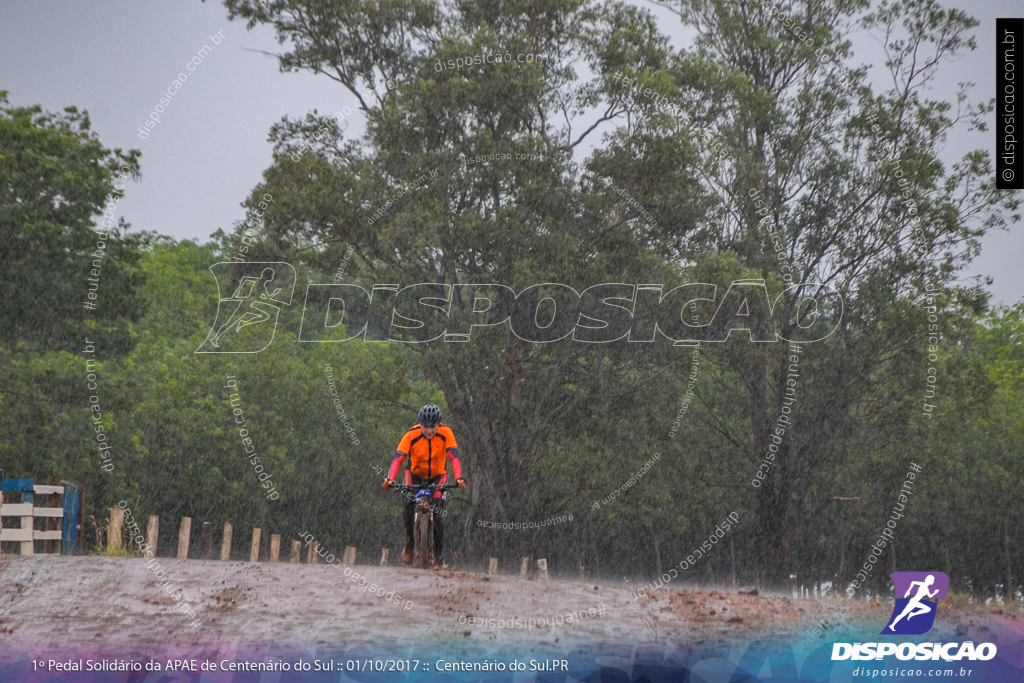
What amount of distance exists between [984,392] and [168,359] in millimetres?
29637

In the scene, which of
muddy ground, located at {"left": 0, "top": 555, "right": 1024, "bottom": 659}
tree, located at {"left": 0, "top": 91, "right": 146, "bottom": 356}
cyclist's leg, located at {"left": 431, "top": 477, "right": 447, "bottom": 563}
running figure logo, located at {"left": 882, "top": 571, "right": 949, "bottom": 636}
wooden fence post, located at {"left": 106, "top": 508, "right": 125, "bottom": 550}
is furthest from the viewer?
tree, located at {"left": 0, "top": 91, "right": 146, "bottom": 356}

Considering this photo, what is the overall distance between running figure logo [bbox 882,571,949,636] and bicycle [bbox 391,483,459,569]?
4801 millimetres

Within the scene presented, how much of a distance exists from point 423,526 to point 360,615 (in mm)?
3051

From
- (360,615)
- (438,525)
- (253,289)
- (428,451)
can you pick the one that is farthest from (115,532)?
(253,289)

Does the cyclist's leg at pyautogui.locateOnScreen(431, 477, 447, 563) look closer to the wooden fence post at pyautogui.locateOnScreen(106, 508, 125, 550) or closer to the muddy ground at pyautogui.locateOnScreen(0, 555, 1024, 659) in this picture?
the muddy ground at pyautogui.locateOnScreen(0, 555, 1024, 659)

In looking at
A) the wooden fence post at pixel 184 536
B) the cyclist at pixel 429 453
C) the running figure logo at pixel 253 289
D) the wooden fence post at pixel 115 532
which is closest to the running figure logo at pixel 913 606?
the cyclist at pixel 429 453

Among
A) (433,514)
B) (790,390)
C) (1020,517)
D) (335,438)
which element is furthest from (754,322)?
(335,438)

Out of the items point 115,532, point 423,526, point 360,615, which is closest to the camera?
point 360,615

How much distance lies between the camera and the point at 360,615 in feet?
24.0

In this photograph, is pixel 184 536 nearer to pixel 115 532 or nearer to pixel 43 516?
pixel 115 532

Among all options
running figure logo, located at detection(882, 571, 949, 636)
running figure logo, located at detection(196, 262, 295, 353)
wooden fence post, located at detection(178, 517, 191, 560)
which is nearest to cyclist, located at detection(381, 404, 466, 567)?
running figure logo, located at detection(882, 571, 949, 636)

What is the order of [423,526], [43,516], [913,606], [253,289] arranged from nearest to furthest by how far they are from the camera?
[913,606], [423,526], [43,516], [253,289]

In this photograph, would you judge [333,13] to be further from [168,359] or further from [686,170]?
[168,359]

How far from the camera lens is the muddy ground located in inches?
255
